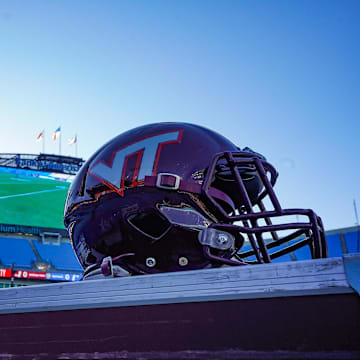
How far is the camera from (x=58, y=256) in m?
23.9

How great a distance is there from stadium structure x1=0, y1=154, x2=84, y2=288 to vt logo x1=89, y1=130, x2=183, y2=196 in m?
20.5

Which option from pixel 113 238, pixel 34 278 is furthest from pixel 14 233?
pixel 113 238

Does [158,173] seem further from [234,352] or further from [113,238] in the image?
[234,352]

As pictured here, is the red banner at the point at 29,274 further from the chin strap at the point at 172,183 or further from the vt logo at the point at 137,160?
the chin strap at the point at 172,183

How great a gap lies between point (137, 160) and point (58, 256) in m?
22.9

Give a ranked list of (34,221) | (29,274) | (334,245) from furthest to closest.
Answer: (34,221) → (29,274) → (334,245)

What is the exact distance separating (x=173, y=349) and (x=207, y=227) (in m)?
0.69

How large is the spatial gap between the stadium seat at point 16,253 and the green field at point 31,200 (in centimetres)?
349

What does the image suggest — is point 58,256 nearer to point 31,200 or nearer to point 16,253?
point 16,253

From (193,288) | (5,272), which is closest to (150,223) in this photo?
(193,288)

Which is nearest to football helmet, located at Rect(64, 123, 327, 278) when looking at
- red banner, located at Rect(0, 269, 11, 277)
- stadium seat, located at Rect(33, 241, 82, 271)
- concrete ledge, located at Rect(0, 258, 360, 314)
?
concrete ledge, located at Rect(0, 258, 360, 314)

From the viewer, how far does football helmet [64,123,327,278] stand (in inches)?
85.7

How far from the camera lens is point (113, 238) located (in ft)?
7.54

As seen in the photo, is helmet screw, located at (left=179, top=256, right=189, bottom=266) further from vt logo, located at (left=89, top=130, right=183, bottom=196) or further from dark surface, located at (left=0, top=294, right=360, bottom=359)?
dark surface, located at (left=0, top=294, right=360, bottom=359)
